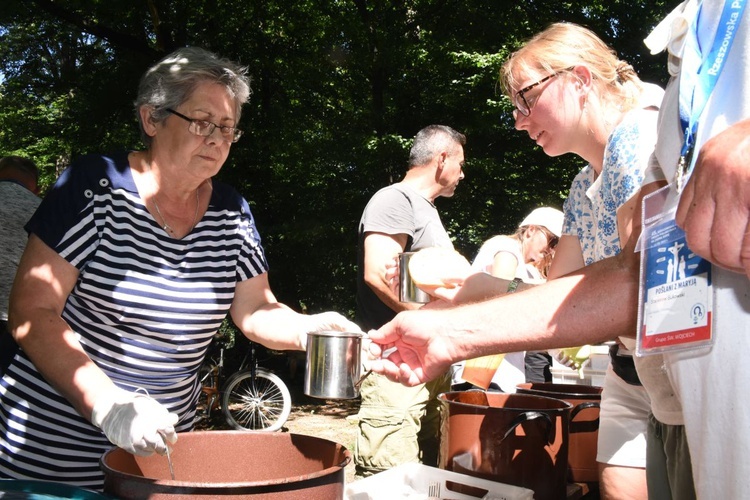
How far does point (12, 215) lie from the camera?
3.76 m

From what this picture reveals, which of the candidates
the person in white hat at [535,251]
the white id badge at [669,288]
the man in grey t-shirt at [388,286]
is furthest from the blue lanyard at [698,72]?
the person in white hat at [535,251]

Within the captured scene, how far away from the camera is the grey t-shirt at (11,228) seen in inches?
141

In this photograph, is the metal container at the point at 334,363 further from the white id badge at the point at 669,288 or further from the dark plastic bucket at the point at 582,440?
the dark plastic bucket at the point at 582,440

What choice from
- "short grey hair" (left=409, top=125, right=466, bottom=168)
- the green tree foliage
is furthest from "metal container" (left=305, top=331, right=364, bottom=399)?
the green tree foliage

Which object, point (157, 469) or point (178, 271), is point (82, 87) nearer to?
point (178, 271)

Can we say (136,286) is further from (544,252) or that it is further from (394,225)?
(544,252)

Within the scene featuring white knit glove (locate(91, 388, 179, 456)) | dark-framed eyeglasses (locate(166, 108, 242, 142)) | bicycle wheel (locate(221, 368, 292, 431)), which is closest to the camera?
white knit glove (locate(91, 388, 179, 456))

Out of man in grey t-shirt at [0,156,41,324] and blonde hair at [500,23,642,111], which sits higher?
blonde hair at [500,23,642,111]

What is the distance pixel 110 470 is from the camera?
1.16 metres

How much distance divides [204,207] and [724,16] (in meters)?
1.58

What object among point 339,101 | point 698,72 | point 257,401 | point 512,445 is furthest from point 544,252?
point 339,101

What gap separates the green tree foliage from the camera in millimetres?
10273

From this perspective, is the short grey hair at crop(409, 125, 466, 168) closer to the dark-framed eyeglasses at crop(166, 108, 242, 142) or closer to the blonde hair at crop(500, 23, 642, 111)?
the blonde hair at crop(500, 23, 642, 111)

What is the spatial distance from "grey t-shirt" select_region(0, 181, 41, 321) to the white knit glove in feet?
7.77
